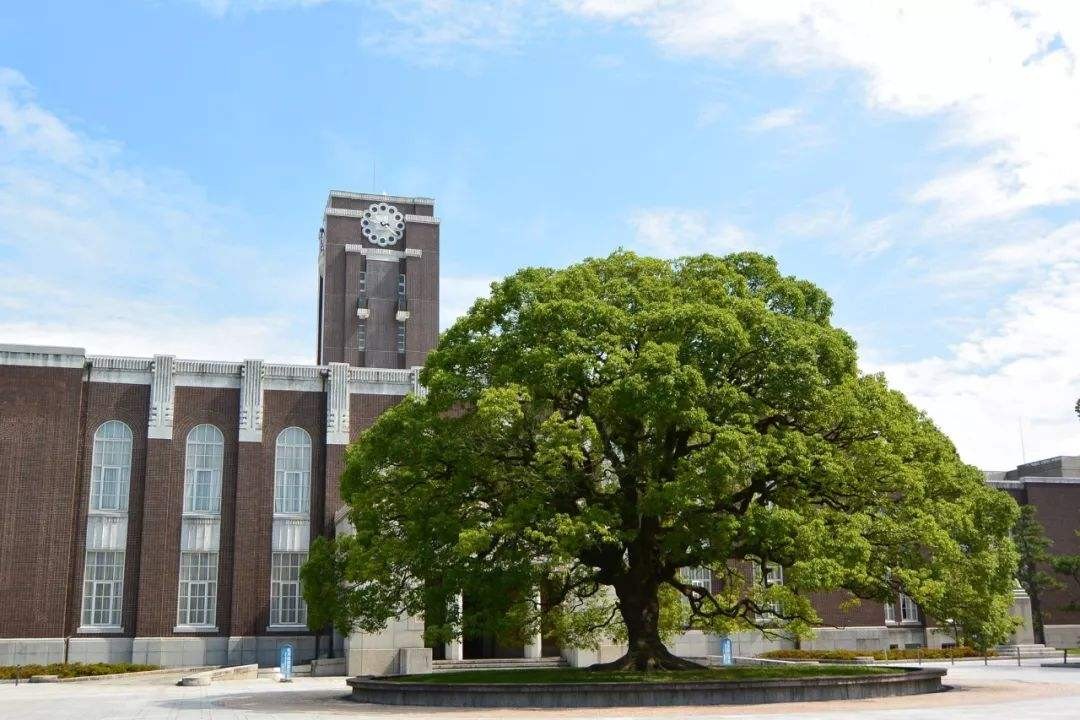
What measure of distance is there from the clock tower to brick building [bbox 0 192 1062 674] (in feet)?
71.0

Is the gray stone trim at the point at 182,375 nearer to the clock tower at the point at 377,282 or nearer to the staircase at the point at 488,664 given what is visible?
the staircase at the point at 488,664

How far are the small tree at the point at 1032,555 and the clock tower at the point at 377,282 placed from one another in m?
34.6

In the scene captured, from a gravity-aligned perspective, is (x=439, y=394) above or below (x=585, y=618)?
above

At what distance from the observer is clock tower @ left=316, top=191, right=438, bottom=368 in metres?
67.1

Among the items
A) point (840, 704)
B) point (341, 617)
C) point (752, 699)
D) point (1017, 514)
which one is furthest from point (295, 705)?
point (1017, 514)

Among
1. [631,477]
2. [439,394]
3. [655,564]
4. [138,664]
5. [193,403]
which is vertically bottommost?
[138,664]

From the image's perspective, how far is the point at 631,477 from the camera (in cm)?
2497

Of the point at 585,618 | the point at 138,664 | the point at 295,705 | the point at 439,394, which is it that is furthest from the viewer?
the point at 138,664

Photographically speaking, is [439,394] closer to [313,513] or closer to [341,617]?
[341,617]

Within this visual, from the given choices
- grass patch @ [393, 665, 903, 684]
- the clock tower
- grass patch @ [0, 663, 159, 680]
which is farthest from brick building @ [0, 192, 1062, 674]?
the clock tower

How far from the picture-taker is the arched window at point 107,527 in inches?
1635

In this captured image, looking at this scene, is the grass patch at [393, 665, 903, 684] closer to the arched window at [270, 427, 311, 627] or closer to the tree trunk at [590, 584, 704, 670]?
the tree trunk at [590, 584, 704, 670]

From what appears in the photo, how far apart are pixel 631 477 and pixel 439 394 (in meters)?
4.91

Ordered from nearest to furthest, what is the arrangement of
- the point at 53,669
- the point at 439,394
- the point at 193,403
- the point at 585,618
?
the point at 439,394 < the point at 585,618 < the point at 53,669 < the point at 193,403
